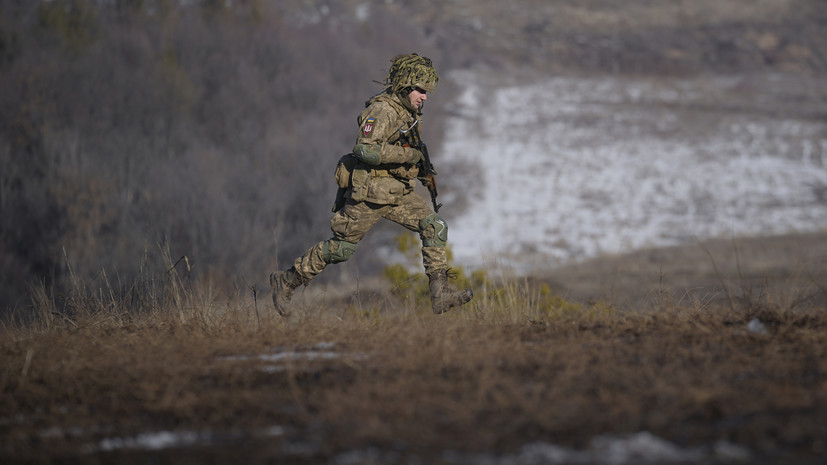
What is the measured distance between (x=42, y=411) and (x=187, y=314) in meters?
1.98

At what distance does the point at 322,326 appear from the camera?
4.08 meters

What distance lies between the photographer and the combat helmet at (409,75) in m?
4.99

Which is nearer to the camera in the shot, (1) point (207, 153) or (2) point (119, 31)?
(1) point (207, 153)

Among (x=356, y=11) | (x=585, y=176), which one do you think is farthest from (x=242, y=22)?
(x=585, y=176)

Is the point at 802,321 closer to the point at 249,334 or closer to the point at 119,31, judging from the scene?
the point at 249,334

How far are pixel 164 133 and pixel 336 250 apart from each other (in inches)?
798

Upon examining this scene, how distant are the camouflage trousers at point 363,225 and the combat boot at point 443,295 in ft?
0.22

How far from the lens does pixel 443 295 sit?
5.02 m

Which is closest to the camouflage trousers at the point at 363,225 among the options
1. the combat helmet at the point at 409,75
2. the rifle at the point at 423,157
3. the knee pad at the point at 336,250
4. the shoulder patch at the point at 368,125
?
the knee pad at the point at 336,250

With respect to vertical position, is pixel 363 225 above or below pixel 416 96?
below

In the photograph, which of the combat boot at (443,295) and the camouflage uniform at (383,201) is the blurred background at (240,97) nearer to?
the camouflage uniform at (383,201)

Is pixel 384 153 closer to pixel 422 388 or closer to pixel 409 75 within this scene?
pixel 409 75

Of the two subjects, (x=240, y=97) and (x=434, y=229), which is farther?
(x=240, y=97)

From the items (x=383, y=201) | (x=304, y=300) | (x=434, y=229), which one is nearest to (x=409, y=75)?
(x=383, y=201)
